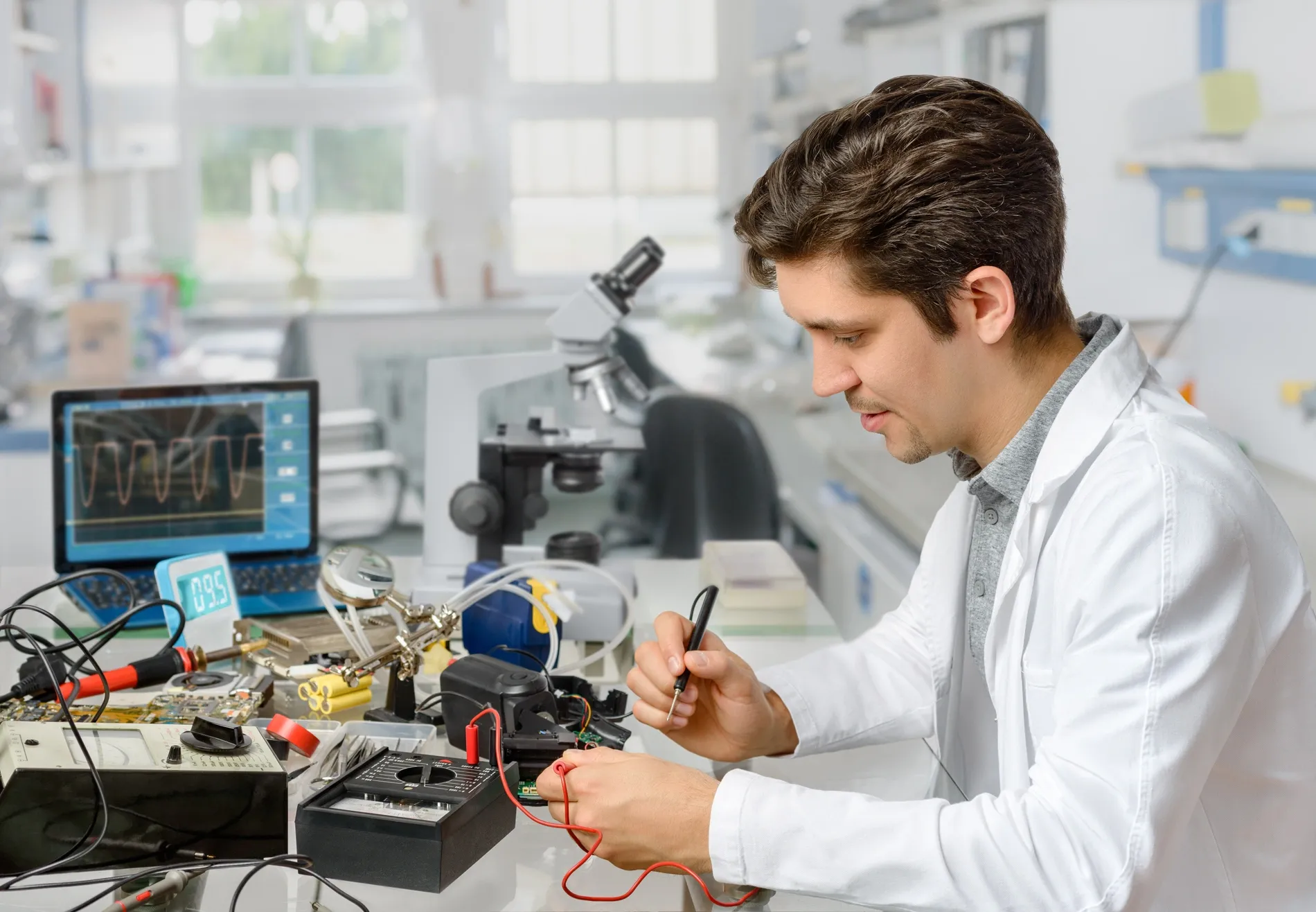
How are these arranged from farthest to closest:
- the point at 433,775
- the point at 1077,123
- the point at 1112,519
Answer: the point at 1077,123, the point at 433,775, the point at 1112,519

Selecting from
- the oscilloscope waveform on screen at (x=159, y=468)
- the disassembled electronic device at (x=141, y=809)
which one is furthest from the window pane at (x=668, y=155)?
the disassembled electronic device at (x=141, y=809)

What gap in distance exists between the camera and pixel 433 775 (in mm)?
1052

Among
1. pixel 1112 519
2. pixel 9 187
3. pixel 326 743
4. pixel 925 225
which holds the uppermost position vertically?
pixel 9 187

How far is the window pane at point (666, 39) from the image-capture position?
3.18 m

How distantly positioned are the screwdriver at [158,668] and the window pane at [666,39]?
220 centimetres

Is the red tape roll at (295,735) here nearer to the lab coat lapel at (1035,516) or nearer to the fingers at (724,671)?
the fingers at (724,671)

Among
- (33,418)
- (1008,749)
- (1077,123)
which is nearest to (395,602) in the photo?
(1008,749)

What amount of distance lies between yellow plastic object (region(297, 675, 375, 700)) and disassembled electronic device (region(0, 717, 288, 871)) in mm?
276

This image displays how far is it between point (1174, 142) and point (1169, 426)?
163 cm

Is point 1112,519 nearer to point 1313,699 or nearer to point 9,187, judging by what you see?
point 1313,699

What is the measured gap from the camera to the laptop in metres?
1.60

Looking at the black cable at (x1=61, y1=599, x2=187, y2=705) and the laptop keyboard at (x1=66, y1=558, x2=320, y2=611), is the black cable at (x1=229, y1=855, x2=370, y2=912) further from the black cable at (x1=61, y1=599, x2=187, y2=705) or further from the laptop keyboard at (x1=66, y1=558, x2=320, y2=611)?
the laptop keyboard at (x1=66, y1=558, x2=320, y2=611)

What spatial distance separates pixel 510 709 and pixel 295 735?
0.19m

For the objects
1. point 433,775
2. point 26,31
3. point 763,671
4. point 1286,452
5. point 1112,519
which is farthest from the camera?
point 26,31
